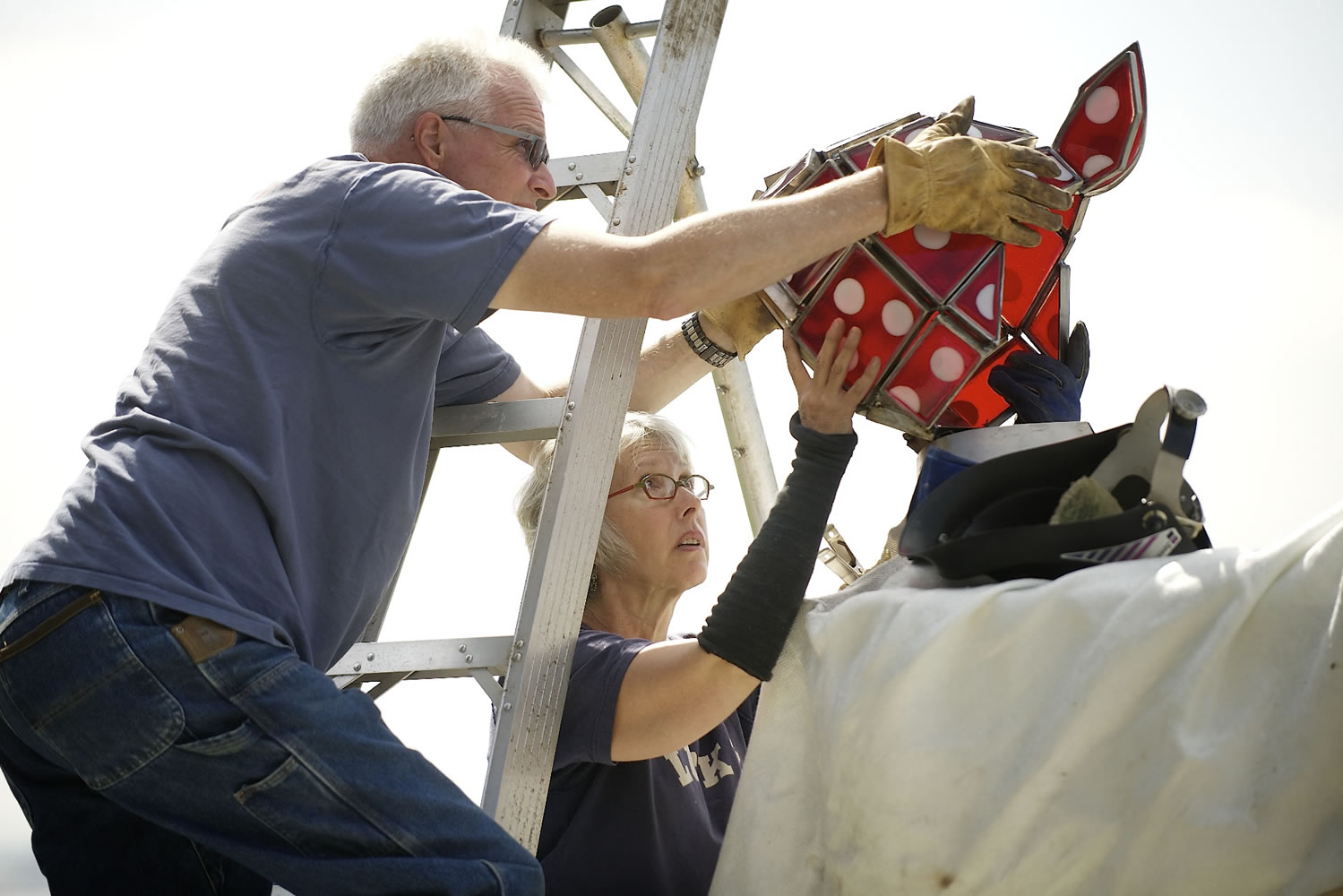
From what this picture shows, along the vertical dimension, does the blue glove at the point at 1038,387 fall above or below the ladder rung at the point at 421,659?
above

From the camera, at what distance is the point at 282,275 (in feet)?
5.49

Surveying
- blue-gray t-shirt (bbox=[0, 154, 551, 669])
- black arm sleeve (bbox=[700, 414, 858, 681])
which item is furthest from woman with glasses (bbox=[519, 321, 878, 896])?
blue-gray t-shirt (bbox=[0, 154, 551, 669])

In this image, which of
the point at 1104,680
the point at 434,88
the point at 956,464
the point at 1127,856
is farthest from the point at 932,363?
the point at 434,88

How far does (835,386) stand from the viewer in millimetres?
1916

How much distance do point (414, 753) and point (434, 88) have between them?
3.92ft

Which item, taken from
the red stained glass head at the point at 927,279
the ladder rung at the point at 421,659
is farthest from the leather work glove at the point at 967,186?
the ladder rung at the point at 421,659

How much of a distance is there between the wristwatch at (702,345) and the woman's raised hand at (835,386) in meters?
0.38

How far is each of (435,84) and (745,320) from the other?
26.8 inches

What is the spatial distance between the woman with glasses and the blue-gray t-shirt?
1.62 feet

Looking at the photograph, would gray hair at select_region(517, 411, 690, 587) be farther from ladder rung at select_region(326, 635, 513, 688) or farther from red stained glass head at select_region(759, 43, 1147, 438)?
red stained glass head at select_region(759, 43, 1147, 438)

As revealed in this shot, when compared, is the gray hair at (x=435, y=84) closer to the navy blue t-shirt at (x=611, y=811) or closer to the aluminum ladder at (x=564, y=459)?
the aluminum ladder at (x=564, y=459)

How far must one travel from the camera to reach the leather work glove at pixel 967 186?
1742 mm

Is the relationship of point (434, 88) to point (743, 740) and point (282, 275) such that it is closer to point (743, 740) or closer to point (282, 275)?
point (282, 275)

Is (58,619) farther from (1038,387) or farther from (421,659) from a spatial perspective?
(1038,387)
